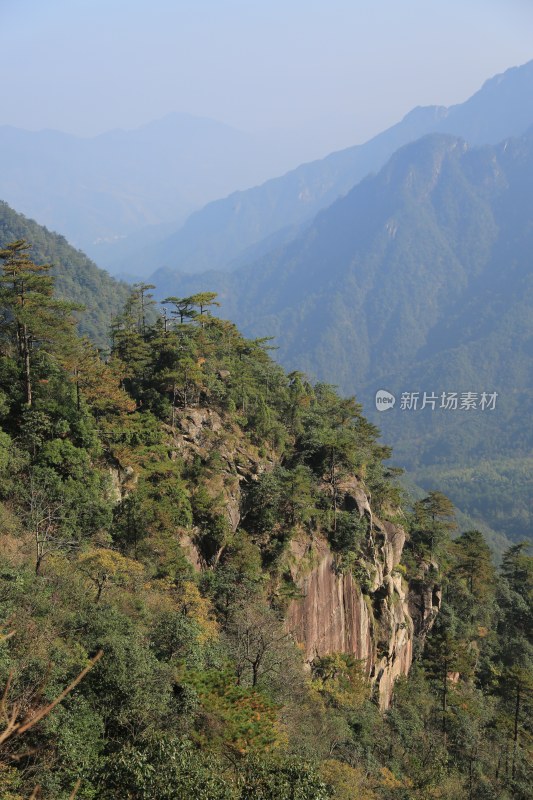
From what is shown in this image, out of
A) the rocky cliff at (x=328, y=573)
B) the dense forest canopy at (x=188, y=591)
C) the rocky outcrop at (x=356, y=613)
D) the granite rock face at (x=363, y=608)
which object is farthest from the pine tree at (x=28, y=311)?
the rocky outcrop at (x=356, y=613)

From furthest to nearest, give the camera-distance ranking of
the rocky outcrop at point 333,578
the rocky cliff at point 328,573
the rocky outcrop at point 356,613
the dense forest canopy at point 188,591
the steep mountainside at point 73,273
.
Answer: the steep mountainside at point 73,273 < the rocky outcrop at point 356,613 < the rocky outcrop at point 333,578 < the rocky cliff at point 328,573 < the dense forest canopy at point 188,591

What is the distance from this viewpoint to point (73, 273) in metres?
111

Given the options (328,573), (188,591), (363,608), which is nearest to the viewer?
(188,591)

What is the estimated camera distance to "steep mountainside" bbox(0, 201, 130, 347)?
101 m

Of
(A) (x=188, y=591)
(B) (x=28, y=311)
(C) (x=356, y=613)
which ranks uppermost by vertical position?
(B) (x=28, y=311)

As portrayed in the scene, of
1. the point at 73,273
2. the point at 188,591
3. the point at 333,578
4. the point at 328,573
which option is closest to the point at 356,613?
the point at 333,578

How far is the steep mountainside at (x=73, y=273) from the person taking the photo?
333ft

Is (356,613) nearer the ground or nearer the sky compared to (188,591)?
nearer the ground

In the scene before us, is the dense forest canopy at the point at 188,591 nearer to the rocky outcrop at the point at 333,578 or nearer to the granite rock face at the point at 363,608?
the rocky outcrop at the point at 333,578

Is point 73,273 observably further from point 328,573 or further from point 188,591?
point 188,591

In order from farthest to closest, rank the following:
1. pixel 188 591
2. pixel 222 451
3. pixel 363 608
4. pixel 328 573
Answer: pixel 363 608, pixel 328 573, pixel 222 451, pixel 188 591

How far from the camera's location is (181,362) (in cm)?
2977

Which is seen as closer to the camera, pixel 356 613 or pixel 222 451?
pixel 222 451

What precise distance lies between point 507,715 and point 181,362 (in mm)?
32281
